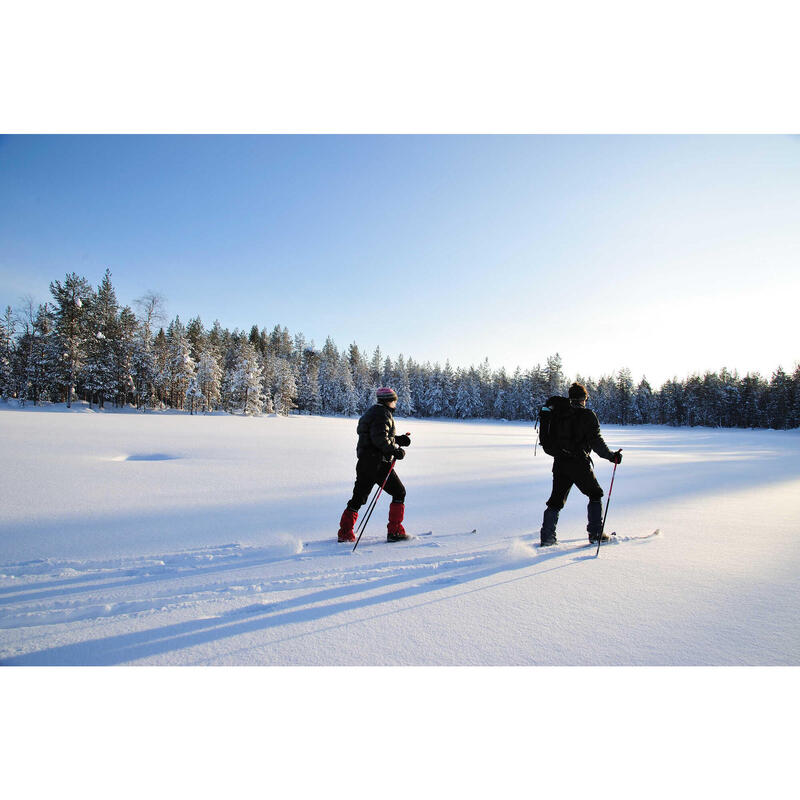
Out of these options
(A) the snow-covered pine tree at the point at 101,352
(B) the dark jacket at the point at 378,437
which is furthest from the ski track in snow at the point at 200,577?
(A) the snow-covered pine tree at the point at 101,352

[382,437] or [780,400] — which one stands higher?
[780,400]

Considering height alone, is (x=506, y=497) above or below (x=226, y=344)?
below

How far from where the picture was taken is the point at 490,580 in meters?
3.17

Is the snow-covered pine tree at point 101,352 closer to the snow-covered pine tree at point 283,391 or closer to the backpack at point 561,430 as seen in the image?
the snow-covered pine tree at point 283,391

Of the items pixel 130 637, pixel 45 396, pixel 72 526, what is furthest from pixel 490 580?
pixel 45 396

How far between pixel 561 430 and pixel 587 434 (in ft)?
1.02

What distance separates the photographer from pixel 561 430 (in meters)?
4.32

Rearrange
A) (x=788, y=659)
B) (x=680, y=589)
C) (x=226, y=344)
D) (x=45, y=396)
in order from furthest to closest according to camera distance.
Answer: (x=226, y=344) < (x=45, y=396) < (x=680, y=589) < (x=788, y=659)

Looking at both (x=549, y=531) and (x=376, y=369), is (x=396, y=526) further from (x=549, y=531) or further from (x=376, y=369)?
(x=376, y=369)

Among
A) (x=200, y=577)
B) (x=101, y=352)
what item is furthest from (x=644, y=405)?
(x=101, y=352)

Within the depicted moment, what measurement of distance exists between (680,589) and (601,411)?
80083mm

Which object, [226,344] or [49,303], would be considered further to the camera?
[226,344]

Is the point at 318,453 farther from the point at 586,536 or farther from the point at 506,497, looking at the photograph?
the point at 586,536

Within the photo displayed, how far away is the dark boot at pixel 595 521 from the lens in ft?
13.9
